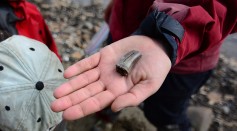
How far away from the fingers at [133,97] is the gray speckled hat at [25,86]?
0.44m

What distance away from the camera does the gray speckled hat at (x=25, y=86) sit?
1.66 m

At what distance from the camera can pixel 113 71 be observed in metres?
1.68

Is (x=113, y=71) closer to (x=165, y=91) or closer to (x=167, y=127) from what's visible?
(x=165, y=91)

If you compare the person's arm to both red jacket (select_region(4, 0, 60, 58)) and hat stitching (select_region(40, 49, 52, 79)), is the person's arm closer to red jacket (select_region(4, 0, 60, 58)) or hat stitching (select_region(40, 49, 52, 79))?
hat stitching (select_region(40, 49, 52, 79))

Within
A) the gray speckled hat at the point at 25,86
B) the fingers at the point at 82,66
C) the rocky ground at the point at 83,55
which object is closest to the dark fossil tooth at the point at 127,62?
the fingers at the point at 82,66

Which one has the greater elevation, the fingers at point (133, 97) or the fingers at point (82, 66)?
the fingers at point (82, 66)

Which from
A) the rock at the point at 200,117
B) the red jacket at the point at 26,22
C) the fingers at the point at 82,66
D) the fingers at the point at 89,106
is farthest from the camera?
the rock at the point at 200,117

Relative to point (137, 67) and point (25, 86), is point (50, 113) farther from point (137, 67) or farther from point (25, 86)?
point (137, 67)

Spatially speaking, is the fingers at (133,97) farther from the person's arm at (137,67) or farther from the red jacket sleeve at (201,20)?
the red jacket sleeve at (201,20)

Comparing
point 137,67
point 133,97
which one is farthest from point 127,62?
point 133,97

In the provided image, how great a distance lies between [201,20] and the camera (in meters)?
1.61

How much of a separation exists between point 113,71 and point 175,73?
0.63 metres

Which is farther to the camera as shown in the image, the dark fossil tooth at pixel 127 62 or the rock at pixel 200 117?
the rock at pixel 200 117

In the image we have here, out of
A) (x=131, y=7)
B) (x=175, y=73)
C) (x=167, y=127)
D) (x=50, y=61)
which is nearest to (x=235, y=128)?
(x=167, y=127)
